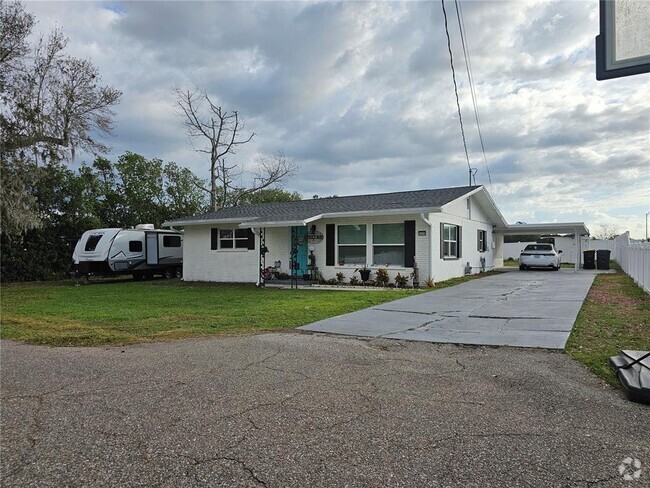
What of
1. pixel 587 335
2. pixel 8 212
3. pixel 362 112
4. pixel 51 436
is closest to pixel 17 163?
pixel 8 212

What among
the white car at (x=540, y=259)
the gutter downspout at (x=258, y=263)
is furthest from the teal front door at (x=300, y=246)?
the white car at (x=540, y=259)

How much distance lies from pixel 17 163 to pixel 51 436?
16.0m

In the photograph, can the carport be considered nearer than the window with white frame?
No

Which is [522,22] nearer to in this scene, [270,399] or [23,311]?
[270,399]

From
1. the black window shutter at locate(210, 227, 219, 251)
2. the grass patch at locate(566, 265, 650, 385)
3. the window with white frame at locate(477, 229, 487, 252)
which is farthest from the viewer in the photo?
the window with white frame at locate(477, 229, 487, 252)

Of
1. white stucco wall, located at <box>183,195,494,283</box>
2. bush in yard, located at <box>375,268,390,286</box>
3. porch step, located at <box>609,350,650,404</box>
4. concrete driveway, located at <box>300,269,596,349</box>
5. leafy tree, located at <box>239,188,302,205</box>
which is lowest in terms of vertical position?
concrete driveway, located at <box>300,269,596,349</box>

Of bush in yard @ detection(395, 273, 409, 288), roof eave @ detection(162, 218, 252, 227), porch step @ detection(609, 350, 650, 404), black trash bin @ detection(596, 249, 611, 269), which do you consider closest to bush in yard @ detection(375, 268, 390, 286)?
bush in yard @ detection(395, 273, 409, 288)

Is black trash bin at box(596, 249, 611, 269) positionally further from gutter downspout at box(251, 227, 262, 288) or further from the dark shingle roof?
gutter downspout at box(251, 227, 262, 288)

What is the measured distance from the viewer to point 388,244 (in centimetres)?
1523

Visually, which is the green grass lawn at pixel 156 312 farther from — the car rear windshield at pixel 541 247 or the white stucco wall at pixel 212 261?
the car rear windshield at pixel 541 247

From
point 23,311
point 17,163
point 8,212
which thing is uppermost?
point 17,163

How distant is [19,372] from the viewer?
514 cm

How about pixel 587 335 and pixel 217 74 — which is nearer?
pixel 587 335

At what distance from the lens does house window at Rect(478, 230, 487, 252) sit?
70.8 feet
